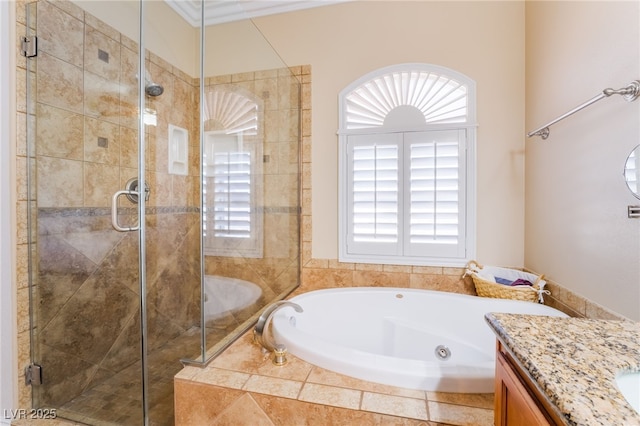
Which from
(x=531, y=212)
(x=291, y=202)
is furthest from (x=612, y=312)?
(x=291, y=202)

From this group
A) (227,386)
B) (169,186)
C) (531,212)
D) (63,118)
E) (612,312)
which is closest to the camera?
(227,386)

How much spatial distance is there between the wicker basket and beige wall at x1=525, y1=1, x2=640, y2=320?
0.29 ft

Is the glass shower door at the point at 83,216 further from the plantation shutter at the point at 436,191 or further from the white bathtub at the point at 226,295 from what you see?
the plantation shutter at the point at 436,191

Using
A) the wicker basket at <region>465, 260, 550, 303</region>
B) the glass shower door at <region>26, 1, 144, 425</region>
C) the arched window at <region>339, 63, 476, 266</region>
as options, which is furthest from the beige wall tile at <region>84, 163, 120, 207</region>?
the wicker basket at <region>465, 260, 550, 303</region>

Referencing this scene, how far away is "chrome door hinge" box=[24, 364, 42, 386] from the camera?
1.34 meters

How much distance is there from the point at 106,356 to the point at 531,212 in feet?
9.12

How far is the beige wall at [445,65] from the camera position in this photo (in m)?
1.92

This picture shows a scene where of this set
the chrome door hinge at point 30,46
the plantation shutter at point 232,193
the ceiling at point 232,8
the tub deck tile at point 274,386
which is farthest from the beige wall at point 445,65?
the chrome door hinge at point 30,46

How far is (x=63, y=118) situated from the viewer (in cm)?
149

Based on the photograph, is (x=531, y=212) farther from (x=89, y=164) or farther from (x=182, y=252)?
(x=89, y=164)

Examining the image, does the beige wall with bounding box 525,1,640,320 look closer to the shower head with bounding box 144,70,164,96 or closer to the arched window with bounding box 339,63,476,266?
the arched window with bounding box 339,63,476,266

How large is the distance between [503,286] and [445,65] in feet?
5.08

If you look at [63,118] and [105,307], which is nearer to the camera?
[63,118]

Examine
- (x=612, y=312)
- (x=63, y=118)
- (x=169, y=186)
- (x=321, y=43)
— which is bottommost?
(x=612, y=312)
